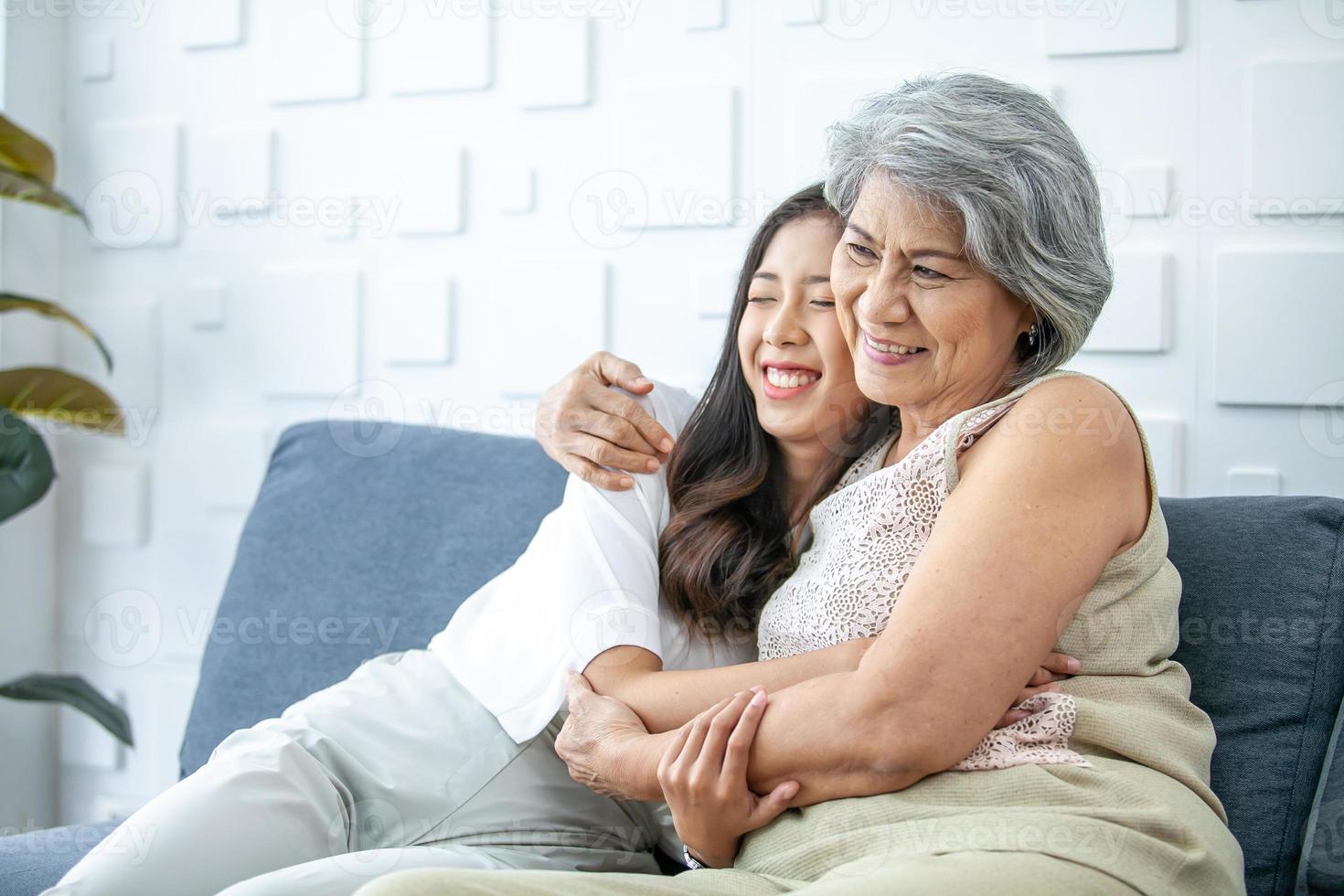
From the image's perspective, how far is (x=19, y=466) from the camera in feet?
7.83

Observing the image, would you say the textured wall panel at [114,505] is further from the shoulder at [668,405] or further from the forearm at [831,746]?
the forearm at [831,746]

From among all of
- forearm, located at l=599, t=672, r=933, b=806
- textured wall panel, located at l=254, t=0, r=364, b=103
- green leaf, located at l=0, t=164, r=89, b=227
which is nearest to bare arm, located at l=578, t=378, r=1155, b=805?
forearm, located at l=599, t=672, r=933, b=806

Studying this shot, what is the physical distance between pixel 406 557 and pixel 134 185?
1457mm

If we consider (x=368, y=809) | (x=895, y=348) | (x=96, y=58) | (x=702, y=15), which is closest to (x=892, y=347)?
(x=895, y=348)

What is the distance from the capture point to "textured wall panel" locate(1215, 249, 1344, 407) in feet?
6.52

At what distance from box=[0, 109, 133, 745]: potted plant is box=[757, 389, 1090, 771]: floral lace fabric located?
1654 mm

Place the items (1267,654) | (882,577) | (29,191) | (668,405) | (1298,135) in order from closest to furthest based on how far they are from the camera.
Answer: (882,577), (1267,654), (668,405), (1298,135), (29,191)

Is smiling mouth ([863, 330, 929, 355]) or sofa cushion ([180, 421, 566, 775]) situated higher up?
smiling mouth ([863, 330, 929, 355])

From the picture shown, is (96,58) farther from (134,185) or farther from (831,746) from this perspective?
(831,746)

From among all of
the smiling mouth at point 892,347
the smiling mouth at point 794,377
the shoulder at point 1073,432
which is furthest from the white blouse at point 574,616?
the shoulder at point 1073,432

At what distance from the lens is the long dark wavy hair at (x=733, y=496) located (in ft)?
5.44

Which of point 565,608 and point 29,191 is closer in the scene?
point 565,608

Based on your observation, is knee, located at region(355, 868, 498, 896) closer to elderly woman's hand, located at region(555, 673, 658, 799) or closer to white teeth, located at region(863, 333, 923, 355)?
elderly woman's hand, located at region(555, 673, 658, 799)

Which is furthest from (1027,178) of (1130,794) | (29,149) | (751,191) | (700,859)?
(29,149)
